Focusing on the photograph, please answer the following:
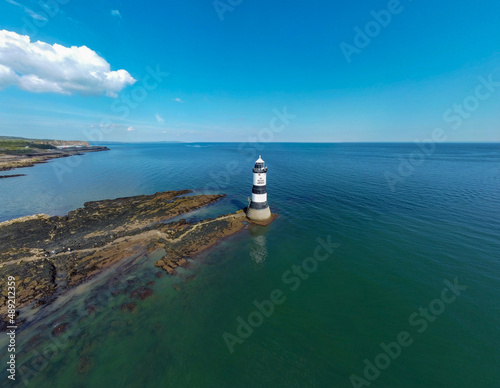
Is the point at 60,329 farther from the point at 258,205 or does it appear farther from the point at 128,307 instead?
the point at 258,205

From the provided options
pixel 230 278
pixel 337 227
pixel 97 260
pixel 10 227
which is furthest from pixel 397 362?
pixel 10 227

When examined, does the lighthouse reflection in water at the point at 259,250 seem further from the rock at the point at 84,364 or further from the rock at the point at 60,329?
the rock at the point at 60,329

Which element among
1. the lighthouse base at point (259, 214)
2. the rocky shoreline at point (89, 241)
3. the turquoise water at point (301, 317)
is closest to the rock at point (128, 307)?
the turquoise water at point (301, 317)

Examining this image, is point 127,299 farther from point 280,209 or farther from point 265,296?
point 280,209

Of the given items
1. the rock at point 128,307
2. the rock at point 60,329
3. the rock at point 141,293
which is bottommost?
the rock at point 60,329

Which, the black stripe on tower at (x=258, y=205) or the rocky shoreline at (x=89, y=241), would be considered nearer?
the rocky shoreline at (x=89, y=241)

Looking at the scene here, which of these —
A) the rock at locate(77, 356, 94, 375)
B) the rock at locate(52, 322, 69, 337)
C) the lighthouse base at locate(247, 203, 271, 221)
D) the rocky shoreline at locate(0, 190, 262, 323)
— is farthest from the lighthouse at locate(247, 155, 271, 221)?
the rock at locate(52, 322, 69, 337)

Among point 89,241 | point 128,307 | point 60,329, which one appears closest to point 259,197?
point 128,307
